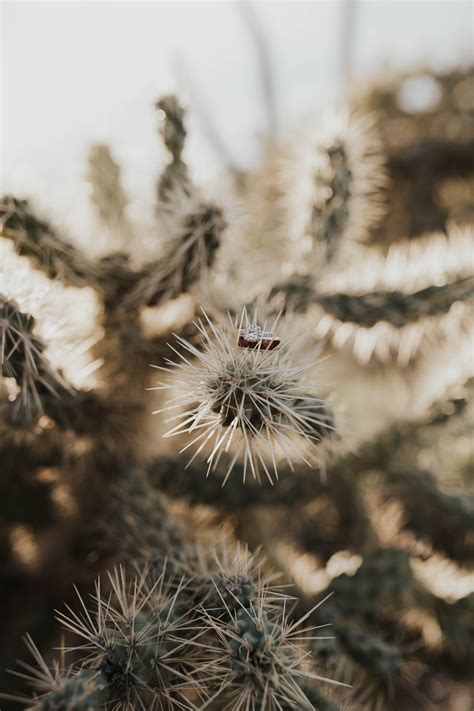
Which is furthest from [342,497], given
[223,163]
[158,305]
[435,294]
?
[223,163]

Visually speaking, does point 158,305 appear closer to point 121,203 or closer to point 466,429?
point 121,203

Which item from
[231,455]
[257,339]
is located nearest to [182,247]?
[257,339]

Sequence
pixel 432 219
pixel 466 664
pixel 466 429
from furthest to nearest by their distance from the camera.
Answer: pixel 432 219, pixel 466 429, pixel 466 664

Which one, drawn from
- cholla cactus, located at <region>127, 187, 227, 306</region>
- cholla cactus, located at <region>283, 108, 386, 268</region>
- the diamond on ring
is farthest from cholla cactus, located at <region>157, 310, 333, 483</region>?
cholla cactus, located at <region>283, 108, 386, 268</region>

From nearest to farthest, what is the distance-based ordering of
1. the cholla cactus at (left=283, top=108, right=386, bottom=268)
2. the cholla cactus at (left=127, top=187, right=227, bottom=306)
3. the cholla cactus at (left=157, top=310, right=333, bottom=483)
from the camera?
the cholla cactus at (left=157, top=310, right=333, bottom=483) → the cholla cactus at (left=127, top=187, right=227, bottom=306) → the cholla cactus at (left=283, top=108, right=386, bottom=268)

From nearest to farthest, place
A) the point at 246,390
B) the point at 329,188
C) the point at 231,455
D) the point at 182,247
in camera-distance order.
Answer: the point at 246,390
the point at 182,247
the point at 329,188
the point at 231,455

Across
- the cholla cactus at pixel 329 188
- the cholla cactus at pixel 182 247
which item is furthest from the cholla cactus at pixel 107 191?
the cholla cactus at pixel 329 188

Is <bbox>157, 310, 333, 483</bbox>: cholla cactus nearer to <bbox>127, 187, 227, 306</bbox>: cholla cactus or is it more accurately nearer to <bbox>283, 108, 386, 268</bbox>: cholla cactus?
<bbox>127, 187, 227, 306</bbox>: cholla cactus

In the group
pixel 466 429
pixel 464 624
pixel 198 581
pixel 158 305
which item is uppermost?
pixel 158 305

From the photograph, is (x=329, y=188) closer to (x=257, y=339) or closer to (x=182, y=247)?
(x=182, y=247)
